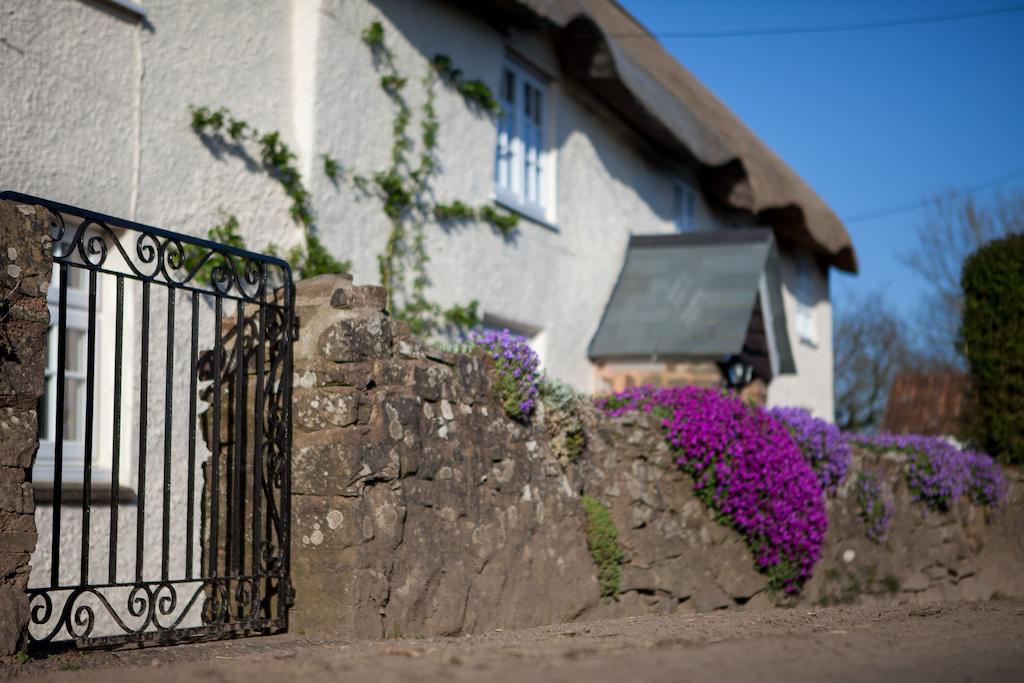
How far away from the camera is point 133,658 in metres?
4.37

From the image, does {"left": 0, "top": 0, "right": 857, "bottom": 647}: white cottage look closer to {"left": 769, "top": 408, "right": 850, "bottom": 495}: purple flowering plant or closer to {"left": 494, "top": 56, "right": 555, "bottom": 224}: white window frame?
{"left": 494, "top": 56, "right": 555, "bottom": 224}: white window frame

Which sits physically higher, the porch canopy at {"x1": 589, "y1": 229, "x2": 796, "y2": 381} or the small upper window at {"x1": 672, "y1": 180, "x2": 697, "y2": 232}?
the small upper window at {"x1": 672, "y1": 180, "x2": 697, "y2": 232}

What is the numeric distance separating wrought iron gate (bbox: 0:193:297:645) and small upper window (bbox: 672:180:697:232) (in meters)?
7.10

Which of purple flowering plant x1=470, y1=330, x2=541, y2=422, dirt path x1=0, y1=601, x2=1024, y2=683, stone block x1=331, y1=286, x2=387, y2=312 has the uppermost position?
stone block x1=331, y1=286, x2=387, y2=312

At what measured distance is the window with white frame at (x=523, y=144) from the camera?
33.7ft

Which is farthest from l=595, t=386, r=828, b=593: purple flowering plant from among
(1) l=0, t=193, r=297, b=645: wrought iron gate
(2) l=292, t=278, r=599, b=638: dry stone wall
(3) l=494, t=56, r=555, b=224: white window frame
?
(3) l=494, t=56, r=555, b=224: white window frame

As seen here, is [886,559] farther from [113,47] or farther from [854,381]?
[854,381]

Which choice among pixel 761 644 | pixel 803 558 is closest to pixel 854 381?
pixel 803 558

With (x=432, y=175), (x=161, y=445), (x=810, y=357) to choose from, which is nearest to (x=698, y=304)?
(x=432, y=175)

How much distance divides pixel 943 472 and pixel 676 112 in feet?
14.6

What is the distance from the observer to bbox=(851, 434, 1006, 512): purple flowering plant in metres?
10.1

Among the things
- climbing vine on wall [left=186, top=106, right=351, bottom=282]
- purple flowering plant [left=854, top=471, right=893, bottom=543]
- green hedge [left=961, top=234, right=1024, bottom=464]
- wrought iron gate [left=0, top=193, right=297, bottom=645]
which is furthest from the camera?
green hedge [left=961, top=234, right=1024, bottom=464]

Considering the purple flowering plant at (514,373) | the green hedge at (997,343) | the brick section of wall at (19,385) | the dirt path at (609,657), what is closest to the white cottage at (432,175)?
the brick section of wall at (19,385)

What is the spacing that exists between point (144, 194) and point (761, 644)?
13.9 feet
